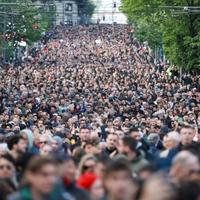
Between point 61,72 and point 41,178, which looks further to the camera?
point 61,72

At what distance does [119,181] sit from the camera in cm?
1012

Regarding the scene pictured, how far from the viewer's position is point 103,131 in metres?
26.3

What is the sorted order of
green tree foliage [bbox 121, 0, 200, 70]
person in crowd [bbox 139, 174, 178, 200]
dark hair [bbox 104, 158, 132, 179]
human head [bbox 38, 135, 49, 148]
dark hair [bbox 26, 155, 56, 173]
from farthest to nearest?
green tree foliage [bbox 121, 0, 200, 70]
human head [bbox 38, 135, 49, 148]
dark hair [bbox 104, 158, 132, 179]
dark hair [bbox 26, 155, 56, 173]
person in crowd [bbox 139, 174, 178, 200]

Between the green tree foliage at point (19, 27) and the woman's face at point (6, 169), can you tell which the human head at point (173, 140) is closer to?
the woman's face at point (6, 169)

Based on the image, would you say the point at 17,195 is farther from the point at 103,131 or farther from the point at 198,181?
the point at 103,131

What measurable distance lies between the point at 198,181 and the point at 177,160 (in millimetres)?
506

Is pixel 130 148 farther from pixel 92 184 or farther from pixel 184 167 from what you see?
pixel 184 167

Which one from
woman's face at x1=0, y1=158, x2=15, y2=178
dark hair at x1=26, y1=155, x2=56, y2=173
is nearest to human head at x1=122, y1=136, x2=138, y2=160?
woman's face at x1=0, y1=158, x2=15, y2=178

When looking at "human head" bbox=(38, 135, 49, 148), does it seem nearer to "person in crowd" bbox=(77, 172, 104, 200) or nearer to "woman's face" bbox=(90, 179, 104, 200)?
"person in crowd" bbox=(77, 172, 104, 200)

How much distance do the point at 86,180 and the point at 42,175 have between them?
2082 millimetres

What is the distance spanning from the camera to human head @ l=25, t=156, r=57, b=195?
10.0 metres

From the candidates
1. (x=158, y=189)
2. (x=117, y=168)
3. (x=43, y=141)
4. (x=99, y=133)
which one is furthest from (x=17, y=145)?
(x=99, y=133)

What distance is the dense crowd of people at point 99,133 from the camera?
1030 cm

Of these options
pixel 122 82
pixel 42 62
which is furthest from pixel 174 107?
pixel 42 62
